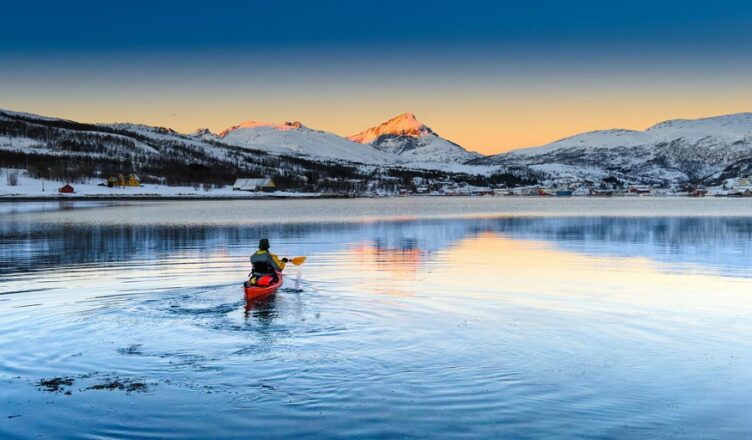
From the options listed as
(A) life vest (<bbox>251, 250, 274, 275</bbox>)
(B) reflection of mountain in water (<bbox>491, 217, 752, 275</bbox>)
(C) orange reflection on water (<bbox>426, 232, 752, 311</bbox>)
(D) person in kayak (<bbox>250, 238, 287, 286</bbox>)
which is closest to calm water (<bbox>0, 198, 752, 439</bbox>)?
(C) orange reflection on water (<bbox>426, 232, 752, 311</bbox>)

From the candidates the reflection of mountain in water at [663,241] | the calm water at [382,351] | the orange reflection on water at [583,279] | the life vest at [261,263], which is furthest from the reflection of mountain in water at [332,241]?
the life vest at [261,263]

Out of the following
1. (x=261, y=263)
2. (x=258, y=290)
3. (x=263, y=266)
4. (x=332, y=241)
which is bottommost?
(x=332, y=241)

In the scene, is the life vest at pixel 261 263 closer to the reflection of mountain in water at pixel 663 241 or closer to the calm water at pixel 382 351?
the calm water at pixel 382 351

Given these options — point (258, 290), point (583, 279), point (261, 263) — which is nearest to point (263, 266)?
point (261, 263)

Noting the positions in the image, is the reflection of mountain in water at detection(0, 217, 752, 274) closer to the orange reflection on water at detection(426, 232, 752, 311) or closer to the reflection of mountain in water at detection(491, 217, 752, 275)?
the reflection of mountain in water at detection(491, 217, 752, 275)

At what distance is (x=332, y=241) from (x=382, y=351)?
34183 millimetres

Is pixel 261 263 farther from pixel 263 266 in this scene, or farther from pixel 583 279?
pixel 583 279

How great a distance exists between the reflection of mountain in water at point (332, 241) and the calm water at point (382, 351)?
3.82 metres

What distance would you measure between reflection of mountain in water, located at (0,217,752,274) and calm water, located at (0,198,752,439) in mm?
3819

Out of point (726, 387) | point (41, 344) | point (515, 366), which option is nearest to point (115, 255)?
point (41, 344)

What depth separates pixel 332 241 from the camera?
5022 cm

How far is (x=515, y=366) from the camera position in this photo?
15.0 m

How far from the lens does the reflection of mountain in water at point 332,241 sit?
1526 inches

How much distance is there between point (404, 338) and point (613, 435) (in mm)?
7290
